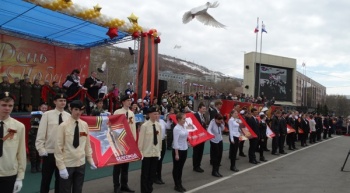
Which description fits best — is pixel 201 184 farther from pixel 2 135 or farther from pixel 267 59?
pixel 267 59

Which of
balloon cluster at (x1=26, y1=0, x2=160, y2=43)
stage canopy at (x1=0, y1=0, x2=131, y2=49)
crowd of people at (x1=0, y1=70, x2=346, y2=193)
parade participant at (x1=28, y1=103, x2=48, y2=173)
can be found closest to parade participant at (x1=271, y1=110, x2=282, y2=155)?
crowd of people at (x1=0, y1=70, x2=346, y2=193)

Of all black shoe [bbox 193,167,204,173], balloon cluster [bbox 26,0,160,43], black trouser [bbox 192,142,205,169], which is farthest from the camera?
balloon cluster [bbox 26,0,160,43]

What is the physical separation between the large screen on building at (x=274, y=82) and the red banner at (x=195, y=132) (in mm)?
40370

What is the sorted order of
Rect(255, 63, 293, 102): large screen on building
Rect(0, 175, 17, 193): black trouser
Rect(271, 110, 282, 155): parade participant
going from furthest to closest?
Rect(255, 63, 293, 102): large screen on building, Rect(271, 110, 282, 155): parade participant, Rect(0, 175, 17, 193): black trouser

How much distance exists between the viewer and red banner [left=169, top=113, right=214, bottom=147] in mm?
8145

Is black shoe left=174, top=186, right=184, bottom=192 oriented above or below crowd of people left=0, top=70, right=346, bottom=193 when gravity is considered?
below

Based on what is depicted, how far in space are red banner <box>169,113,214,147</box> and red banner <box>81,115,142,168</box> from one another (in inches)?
93.9

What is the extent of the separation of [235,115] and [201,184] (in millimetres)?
2784

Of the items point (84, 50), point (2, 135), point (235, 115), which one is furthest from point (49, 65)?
point (2, 135)

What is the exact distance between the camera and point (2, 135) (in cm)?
339

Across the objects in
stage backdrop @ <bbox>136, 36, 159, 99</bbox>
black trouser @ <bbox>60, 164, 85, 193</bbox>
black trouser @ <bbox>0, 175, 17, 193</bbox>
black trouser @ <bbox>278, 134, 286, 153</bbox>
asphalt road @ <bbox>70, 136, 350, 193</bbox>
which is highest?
stage backdrop @ <bbox>136, 36, 159, 99</bbox>

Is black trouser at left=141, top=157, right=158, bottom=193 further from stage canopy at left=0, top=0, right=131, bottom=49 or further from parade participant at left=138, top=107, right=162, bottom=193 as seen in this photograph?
stage canopy at left=0, top=0, right=131, bottom=49

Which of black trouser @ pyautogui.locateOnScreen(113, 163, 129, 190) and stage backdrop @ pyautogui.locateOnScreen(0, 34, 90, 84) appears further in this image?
stage backdrop @ pyautogui.locateOnScreen(0, 34, 90, 84)

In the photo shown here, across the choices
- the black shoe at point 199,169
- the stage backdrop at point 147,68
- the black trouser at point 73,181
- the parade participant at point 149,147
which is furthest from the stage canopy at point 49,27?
the black trouser at point 73,181
